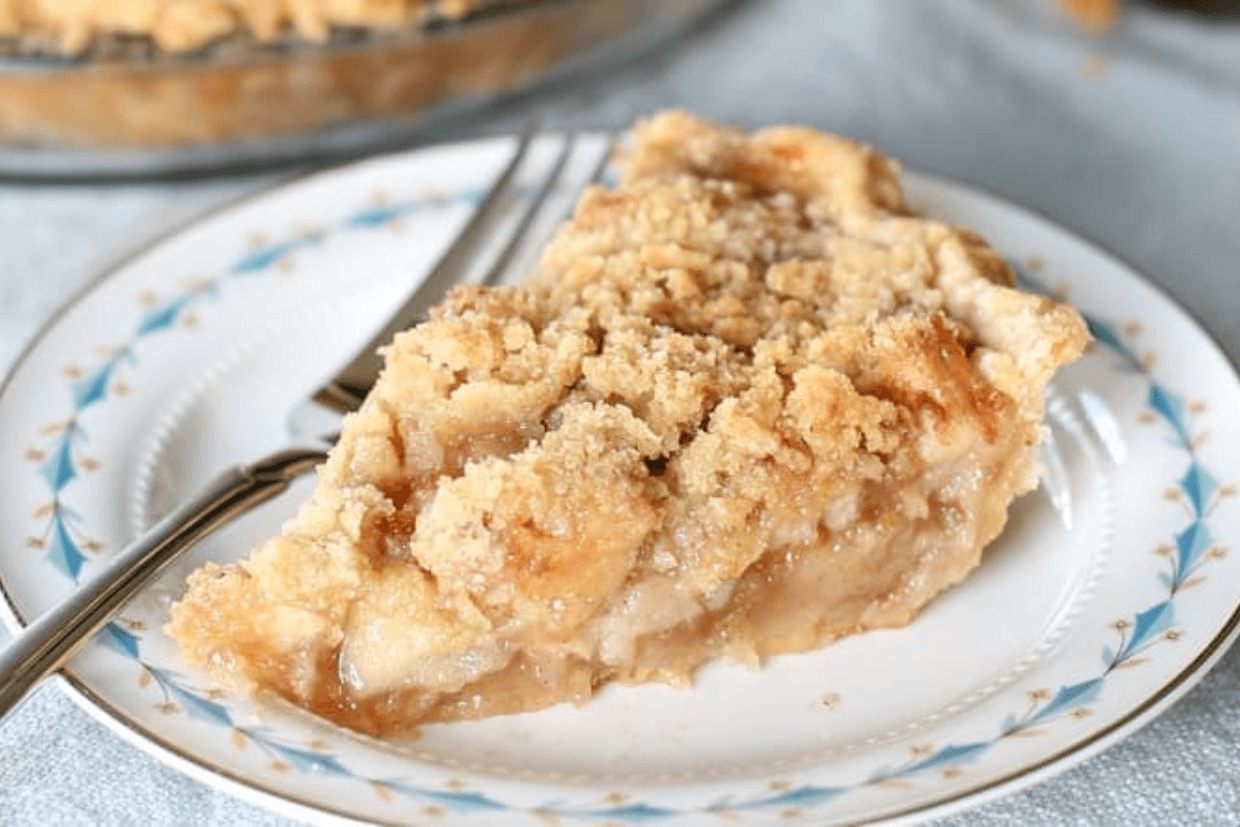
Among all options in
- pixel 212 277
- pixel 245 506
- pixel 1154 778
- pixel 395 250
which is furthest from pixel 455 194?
pixel 1154 778

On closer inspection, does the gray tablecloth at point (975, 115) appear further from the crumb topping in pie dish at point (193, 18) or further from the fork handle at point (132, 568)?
the fork handle at point (132, 568)

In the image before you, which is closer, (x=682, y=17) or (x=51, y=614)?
(x=51, y=614)

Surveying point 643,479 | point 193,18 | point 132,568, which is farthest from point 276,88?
point 643,479

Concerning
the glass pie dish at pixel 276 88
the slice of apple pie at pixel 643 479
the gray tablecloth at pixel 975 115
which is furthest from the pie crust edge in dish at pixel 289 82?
the slice of apple pie at pixel 643 479

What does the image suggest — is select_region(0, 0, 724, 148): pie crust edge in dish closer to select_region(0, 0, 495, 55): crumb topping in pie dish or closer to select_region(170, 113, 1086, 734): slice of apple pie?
select_region(0, 0, 495, 55): crumb topping in pie dish

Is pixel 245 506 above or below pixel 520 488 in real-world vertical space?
below

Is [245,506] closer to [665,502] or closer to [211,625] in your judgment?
[211,625]

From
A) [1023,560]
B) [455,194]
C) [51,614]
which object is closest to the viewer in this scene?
[51,614]
